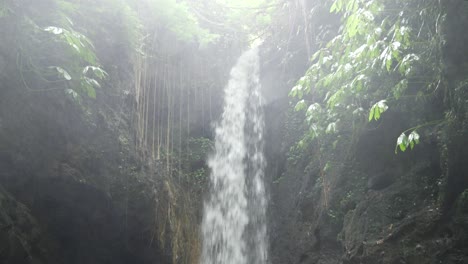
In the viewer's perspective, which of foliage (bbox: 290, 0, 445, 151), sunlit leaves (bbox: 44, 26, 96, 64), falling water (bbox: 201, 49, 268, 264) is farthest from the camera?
falling water (bbox: 201, 49, 268, 264)

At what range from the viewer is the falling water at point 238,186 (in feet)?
25.3

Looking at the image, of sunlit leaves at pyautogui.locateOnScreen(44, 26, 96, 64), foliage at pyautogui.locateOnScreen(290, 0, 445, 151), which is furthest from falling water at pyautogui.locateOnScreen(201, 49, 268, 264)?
sunlit leaves at pyautogui.locateOnScreen(44, 26, 96, 64)

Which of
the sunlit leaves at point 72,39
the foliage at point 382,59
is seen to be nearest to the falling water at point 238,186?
the foliage at point 382,59

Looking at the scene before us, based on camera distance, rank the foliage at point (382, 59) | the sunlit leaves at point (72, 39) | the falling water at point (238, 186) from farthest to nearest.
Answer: the falling water at point (238, 186)
the sunlit leaves at point (72, 39)
the foliage at point (382, 59)

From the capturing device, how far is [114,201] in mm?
Result: 6375

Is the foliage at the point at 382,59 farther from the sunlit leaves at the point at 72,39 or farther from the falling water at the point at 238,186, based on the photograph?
the falling water at the point at 238,186

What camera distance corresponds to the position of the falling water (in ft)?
25.3

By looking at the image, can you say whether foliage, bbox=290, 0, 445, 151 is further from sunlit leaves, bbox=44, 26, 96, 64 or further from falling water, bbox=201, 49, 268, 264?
falling water, bbox=201, 49, 268, 264

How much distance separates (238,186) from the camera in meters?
8.66

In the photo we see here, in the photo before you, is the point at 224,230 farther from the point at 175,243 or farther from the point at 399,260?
the point at 399,260

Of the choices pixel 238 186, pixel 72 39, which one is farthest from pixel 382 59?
pixel 238 186

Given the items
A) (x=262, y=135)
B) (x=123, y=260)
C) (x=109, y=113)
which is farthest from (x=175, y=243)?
(x=262, y=135)

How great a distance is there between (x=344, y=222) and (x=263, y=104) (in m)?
4.98

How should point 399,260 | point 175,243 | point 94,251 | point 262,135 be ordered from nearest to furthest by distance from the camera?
1. point 399,260
2. point 94,251
3. point 175,243
4. point 262,135
